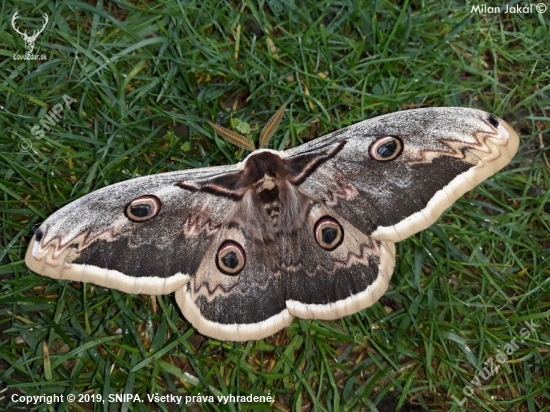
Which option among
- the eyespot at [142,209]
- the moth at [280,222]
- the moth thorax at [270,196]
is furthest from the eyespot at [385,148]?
the eyespot at [142,209]

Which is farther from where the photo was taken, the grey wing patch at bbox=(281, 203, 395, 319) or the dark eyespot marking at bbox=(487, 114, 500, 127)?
the grey wing patch at bbox=(281, 203, 395, 319)

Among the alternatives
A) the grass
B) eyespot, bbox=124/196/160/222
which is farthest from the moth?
the grass

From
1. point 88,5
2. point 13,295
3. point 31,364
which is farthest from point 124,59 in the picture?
point 31,364

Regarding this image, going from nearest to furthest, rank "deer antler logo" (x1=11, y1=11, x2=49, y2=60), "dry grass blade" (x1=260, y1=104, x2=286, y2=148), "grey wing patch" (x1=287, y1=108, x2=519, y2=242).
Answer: "grey wing patch" (x1=287, y1=108, x2=519, y2=242), "dry grass blade" (x1=260, y1=104, x2=286, y2=148), "deer antler logo" (x1=11, y1=11, x2=49, y2=60)

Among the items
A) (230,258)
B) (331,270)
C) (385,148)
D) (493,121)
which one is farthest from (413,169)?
(230,258)

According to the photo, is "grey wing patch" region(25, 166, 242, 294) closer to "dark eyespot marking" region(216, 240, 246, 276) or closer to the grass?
"dark eyespot marking" region(216, 240, 246, 276)

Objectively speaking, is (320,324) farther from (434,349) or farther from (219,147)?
(219,147)

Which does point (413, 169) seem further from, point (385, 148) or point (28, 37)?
point (28, 37)

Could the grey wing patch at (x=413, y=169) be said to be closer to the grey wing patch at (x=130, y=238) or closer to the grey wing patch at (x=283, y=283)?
the grey wing patch at (x=283, y=283)

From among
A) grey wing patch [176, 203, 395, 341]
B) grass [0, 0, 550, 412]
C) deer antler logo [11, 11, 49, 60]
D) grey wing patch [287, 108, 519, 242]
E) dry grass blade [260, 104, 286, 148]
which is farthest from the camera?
deer antler logo [11, 11, 49, 60]
